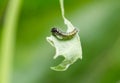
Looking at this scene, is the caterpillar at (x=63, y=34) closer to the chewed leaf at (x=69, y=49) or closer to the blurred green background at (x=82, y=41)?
the chewed leaf at (x=69, y=49)

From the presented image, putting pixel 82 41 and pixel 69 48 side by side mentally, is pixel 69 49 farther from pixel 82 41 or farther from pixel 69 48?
pixel 82 41

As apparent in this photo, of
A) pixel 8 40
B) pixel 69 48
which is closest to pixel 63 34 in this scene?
pixel 69 48

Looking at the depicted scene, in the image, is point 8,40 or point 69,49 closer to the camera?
point 69,49

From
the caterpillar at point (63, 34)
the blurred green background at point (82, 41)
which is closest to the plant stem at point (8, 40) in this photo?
the blurred green background at point (82, 41)

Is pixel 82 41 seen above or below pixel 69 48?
above

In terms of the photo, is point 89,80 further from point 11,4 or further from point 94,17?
point 11,4

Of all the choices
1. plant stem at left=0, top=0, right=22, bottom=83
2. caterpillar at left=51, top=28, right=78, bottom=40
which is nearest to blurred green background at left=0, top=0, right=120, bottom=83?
plant stem at left=0, top=0, right=22, bottom=83

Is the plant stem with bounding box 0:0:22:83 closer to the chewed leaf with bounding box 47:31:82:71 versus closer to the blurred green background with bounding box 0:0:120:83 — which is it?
the blurred green background with bounding box 0:0:120:83
